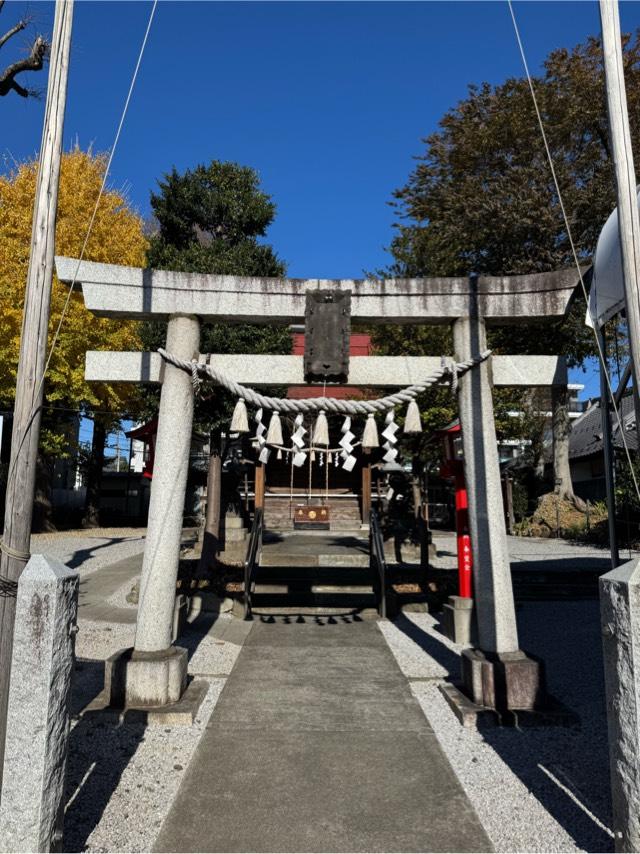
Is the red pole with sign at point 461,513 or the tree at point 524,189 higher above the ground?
the tree at point 524,189

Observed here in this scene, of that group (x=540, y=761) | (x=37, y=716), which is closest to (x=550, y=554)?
(x=540, y=761)

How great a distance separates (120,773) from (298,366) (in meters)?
3.91

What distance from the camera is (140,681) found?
5066mm

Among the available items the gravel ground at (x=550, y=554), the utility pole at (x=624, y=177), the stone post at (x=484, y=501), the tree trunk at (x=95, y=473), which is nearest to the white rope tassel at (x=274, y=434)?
the stone post at (x=484, y=501)

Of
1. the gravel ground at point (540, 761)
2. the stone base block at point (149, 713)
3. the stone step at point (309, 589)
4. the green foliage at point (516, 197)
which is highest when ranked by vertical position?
the green foliage at point (516, 197)

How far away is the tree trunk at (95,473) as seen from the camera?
2084cm

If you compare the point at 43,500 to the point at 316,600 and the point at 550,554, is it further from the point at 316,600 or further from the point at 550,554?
the point at 550,554

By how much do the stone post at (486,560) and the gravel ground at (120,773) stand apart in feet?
8.70

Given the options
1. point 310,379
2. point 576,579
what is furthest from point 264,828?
point 576,579

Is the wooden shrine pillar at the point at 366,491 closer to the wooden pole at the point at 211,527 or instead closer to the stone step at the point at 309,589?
the wooden pole at the point at 211,527

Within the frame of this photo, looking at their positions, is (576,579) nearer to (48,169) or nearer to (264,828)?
(264,828)

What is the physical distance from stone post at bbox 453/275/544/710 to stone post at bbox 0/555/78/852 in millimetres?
3707

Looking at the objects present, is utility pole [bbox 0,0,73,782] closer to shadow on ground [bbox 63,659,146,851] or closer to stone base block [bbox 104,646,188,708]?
shadow on ground [bbox 63,659,146,851]

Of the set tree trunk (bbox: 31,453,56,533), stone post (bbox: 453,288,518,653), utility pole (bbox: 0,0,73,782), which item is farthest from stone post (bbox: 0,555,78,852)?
tree trunk (bbox: 31,453,56,533)
